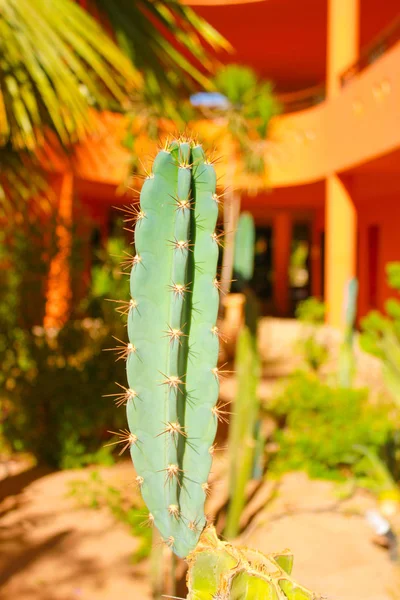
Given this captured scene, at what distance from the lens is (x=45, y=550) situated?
10.5ft

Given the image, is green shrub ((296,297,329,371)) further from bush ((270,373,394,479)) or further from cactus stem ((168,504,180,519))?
cactus stem ((168,504,180,519))

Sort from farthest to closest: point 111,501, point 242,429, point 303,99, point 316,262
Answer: point 316,262
point 303,99
point 111,501
point 242,429

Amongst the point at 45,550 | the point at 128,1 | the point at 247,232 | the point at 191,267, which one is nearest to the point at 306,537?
the point at 45,550

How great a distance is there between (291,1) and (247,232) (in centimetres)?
835

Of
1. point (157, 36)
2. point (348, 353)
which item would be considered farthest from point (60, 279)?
point (348, 353)

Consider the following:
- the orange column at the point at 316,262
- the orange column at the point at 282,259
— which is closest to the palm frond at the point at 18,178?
the orange column at the point at 316,262

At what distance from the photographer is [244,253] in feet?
15.0

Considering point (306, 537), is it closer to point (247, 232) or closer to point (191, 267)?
point (247, 232)

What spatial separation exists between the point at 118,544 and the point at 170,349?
8.15 feet

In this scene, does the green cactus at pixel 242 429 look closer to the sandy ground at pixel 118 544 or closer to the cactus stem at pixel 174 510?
the sandy ground at pixel 118 544

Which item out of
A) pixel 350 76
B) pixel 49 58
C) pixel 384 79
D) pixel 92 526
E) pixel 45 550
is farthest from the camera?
pixel 350 76

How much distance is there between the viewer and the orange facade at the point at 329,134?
846cm

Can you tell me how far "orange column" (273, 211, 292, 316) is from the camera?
15.8m

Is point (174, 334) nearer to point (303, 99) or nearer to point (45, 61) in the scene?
point (45, 61)
